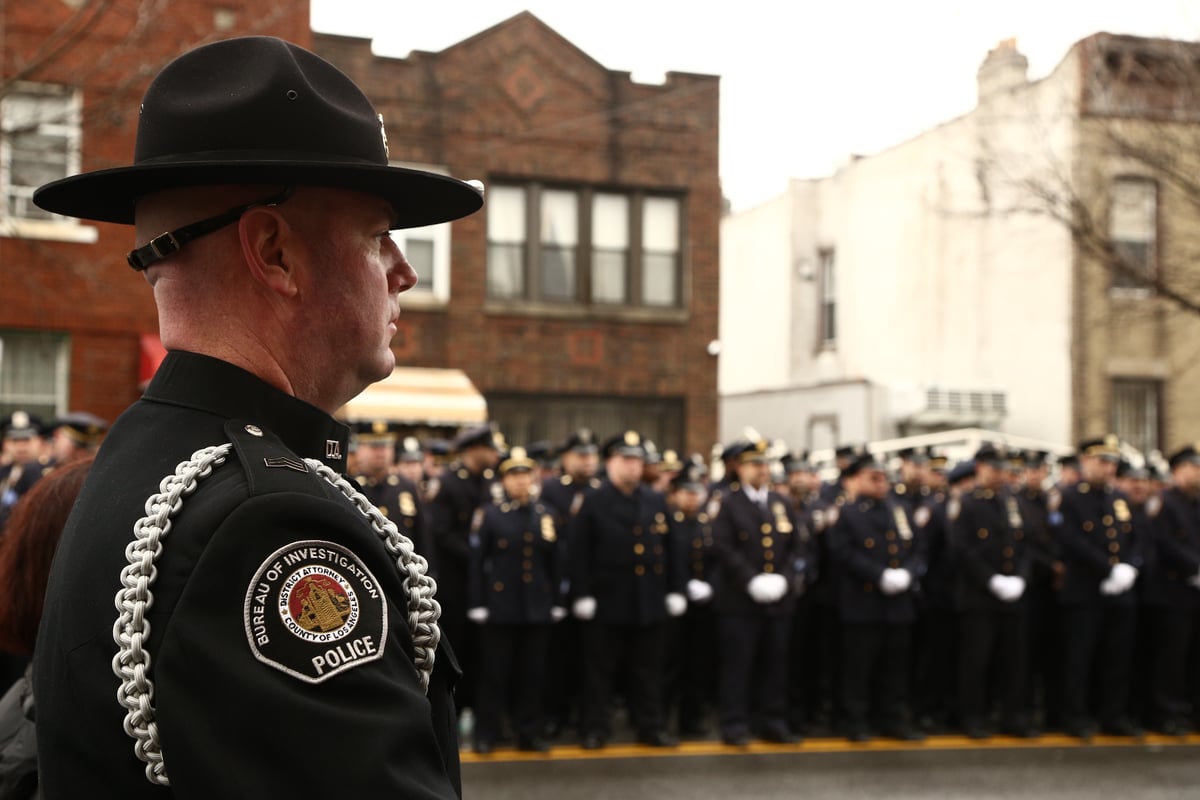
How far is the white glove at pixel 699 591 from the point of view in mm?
12117

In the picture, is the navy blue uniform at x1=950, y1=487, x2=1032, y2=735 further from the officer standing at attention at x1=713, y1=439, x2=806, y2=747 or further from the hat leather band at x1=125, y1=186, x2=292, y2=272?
the hat leather band at x1=125, y1=186, x2=292, y2=272


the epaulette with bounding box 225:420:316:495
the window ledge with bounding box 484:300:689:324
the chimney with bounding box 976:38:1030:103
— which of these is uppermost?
the chimney with bounding box 976:38:1030:103

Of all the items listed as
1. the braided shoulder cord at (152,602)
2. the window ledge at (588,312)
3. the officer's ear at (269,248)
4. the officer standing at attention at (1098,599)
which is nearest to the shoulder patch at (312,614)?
the braided shoulder cord at (152,602)

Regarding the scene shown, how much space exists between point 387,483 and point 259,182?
9002mm

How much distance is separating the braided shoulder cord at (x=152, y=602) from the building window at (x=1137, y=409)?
2224cm

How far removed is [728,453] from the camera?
40.0 ft

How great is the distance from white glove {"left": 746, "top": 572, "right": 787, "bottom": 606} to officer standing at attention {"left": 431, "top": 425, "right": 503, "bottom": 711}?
7.82 feet

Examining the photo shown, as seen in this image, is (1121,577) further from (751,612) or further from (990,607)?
(751,612)

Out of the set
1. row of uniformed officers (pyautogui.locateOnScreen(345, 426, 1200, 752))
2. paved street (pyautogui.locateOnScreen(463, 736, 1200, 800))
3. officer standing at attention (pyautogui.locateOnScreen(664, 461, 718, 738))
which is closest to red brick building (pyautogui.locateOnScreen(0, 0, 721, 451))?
row of uniformed officers (pyautogui.locateOnScreen(345, 426, 1200, 752))

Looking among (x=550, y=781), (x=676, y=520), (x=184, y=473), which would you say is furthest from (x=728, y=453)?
(x=184, y=473)

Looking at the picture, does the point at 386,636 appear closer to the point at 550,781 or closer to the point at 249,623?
the point at 249,623

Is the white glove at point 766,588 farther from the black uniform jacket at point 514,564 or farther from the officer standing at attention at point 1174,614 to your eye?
the officer standing at attention at point 1174,614

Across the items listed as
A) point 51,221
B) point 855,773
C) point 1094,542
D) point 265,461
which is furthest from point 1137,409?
point 265,461

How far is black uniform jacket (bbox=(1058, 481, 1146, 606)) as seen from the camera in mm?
11844
